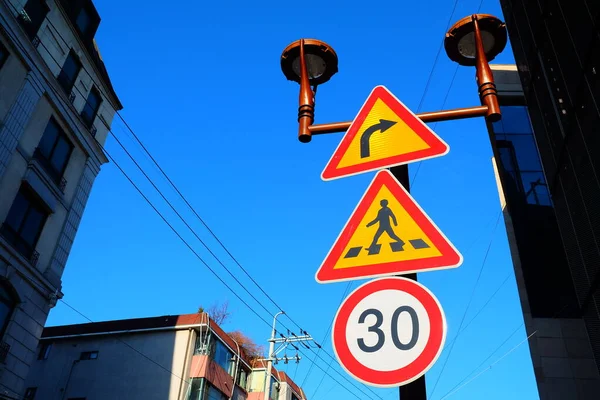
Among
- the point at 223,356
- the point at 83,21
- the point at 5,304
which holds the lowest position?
the point at 5,304

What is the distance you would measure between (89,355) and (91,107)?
49.4 feet

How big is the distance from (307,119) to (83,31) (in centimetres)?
1976

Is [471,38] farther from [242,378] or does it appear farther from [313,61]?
[242,378]

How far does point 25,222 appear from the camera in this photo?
54.4ft

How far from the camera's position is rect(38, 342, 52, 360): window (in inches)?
1131

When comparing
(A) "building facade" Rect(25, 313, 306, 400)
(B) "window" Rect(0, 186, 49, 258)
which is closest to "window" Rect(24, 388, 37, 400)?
(A) "building facade" Rect(25, 313, 306, 400)

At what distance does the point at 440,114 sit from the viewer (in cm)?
404

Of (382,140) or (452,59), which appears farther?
(452,59)

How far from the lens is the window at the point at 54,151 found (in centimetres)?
1770

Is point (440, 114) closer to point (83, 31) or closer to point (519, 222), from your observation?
point (519, 222)

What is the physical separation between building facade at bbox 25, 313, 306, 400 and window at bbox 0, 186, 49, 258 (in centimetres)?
1175

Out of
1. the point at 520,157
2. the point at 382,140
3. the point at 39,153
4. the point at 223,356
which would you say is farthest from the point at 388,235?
the point at 223,356

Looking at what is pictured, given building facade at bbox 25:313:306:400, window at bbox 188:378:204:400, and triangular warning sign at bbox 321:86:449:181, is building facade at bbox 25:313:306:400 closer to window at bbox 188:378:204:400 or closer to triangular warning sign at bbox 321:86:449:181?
window at bbox 188:378:204:400

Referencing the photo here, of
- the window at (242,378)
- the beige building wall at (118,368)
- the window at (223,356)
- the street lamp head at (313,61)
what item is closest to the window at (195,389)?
the beige building wall at (118,368)
